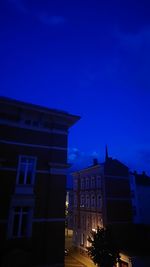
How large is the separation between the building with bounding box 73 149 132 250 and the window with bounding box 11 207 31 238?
61.4 ft

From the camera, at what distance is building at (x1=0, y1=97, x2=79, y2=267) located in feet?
50.4

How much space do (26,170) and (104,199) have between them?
1921 cm

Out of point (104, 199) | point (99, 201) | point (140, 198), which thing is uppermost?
point (140, 198)

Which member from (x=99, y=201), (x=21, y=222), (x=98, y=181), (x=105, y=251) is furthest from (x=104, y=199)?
(x=21, y=222)

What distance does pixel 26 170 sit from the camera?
56.7ft

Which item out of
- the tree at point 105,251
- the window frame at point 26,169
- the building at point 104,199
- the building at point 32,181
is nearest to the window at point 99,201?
the building at point 104,199

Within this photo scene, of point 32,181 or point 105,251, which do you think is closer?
point 32,181

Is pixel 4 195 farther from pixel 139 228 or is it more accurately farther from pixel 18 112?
pixel 139 228

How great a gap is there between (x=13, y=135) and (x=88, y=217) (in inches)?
1034

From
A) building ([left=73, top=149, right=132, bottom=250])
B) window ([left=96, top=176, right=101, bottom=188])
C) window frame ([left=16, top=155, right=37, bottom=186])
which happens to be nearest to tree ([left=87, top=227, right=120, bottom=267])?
window frame ([left=16, top=155, right=37, bottom=186])

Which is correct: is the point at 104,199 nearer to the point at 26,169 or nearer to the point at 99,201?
the point at 99,201

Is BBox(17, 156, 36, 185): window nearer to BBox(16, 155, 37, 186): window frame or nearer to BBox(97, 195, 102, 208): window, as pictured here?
BBox(16, 155, 37, 186): window frame

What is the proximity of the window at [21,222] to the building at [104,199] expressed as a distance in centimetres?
1871

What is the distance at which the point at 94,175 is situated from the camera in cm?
3691
